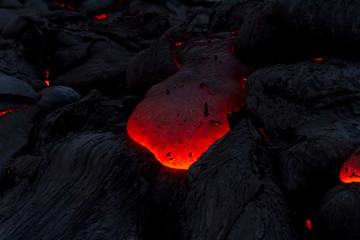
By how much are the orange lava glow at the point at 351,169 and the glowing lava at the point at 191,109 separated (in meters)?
0.90

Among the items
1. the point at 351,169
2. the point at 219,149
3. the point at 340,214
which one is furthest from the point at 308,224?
the point at 219,149

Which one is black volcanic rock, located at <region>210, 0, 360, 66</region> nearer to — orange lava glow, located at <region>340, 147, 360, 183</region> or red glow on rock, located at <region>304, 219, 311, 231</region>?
orange lava glow, located at <region>340, 147, 360, 183</region>

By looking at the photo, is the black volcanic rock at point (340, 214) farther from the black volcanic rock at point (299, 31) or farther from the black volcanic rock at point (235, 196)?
the black volcanic rock at point (299, 31)

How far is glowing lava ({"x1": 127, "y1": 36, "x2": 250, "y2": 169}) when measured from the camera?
5.99 ft

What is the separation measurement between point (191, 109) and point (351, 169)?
1166 mm

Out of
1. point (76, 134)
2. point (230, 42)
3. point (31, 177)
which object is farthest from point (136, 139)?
point (230, 42)

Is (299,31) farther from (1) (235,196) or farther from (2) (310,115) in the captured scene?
(1) (235,196)

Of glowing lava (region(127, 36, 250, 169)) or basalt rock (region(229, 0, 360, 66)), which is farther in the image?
glowing lava (region(127, 36, 250, 169))

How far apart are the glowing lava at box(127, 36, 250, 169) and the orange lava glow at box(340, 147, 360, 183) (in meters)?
0.90

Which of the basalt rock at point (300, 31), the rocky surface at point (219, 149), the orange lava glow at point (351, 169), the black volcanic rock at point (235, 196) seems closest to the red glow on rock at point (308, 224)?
the rocky surface at point (219, 149)

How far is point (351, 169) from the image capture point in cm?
108

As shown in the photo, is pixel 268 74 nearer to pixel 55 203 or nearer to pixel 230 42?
pixel 230 42

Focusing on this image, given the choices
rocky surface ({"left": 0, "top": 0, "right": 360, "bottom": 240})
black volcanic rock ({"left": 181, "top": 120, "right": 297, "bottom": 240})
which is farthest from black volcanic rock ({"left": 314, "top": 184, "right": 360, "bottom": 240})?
black volcanic rock ({"left": 181, "top": 120, "right": 297, "bottom": 240})

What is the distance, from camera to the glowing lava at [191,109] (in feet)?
5.99
